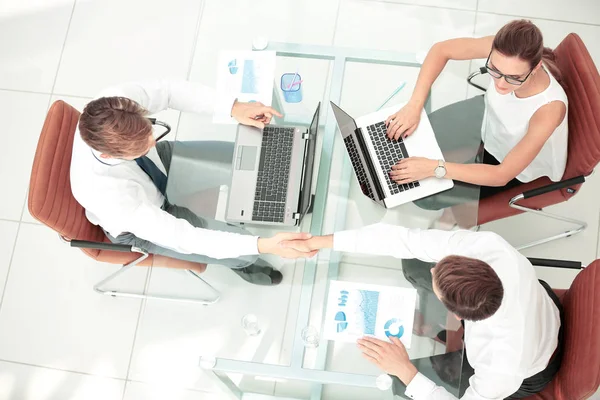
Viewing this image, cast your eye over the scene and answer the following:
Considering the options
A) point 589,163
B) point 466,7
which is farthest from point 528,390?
point 466,7

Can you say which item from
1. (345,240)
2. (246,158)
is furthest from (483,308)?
(246,158)

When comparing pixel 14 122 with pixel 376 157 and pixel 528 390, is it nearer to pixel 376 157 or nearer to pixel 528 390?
pixel 376 157

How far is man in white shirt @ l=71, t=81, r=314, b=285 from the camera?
5.84 feet

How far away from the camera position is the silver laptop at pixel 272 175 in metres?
1.98

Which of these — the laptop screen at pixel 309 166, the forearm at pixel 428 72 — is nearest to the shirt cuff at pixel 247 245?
the laptop screen at pixel 309 166

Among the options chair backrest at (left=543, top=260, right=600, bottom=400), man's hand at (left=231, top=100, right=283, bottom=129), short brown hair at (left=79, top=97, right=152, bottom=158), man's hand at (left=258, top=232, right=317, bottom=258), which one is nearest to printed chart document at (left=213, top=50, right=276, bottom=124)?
man's hand at (left=231, top=100, right=283, bottom=129)

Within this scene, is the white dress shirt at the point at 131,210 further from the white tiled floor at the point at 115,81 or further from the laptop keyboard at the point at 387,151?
the laptop keyboard at the point at 387,151

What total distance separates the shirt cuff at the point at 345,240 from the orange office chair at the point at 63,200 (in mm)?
490

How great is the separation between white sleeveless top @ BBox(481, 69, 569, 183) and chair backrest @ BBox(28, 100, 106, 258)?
5.17 ft

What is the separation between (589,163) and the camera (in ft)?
6.46

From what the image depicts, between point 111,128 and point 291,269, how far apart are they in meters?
0.76

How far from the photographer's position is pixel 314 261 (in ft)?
6.38

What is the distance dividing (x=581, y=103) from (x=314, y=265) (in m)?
1.10

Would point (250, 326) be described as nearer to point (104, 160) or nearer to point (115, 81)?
point (104, 160)
